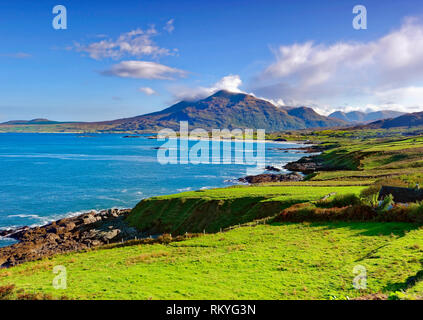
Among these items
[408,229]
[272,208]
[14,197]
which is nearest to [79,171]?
[14,197]

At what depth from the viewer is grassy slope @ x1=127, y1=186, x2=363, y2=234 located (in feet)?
150

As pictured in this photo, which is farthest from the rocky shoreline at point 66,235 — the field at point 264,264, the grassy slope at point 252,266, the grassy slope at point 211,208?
the grassy slope at point 252,266

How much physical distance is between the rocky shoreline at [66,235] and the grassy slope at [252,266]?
14703mm

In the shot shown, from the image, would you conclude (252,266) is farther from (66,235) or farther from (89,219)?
(89,219)

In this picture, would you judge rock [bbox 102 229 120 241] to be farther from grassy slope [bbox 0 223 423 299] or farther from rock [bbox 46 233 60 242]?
grassy slope [bbox 0 223 423 299]

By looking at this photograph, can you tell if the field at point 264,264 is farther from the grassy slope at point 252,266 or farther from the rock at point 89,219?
the rock at point 89,219

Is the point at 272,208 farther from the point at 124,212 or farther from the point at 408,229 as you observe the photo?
the point at 124,212

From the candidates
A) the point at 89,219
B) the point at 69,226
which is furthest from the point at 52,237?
the point at 89,219

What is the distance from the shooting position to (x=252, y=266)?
Result: 75.8 feet

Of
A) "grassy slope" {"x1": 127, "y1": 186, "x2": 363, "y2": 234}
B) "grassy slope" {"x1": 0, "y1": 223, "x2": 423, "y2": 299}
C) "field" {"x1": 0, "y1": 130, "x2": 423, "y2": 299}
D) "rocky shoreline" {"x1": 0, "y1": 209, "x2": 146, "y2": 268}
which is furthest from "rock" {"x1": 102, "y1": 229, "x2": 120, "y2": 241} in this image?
"grassy slope" {"x1": 0, "y1": 223, "x2": 423, "y2": 299}

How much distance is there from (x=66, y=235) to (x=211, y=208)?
27029 mm

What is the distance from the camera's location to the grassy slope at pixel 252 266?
18469 mm

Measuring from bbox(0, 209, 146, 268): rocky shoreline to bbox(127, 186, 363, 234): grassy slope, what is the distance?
401 centimetres
